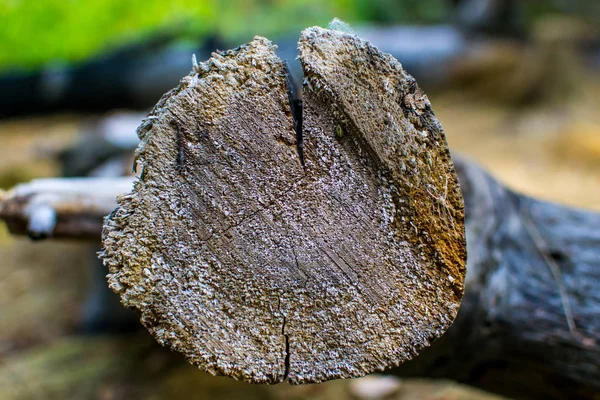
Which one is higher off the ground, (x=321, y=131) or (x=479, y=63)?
(x=479, y=63)

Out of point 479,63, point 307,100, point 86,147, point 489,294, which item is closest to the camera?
point 307,100

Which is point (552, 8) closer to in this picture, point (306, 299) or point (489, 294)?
point (489, 294)

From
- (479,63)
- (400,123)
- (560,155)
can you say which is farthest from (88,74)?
(400,123)

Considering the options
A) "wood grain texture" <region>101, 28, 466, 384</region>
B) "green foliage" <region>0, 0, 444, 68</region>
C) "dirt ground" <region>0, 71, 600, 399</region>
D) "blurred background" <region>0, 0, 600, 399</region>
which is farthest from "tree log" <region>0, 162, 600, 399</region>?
"green foliage" <region>0, 0, 444, 68</region>

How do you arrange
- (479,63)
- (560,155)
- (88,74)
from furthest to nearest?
(479,63)
(88,74)
(560,155)

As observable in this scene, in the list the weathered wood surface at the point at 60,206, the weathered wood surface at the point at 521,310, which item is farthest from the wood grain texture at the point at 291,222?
the weathered wood surface at the point at 60,206

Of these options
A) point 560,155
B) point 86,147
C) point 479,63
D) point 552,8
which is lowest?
point 86,147

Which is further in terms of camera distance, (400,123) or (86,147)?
(86,147)

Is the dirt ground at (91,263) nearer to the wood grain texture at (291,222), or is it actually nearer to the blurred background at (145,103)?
the blurred background at (145,103)

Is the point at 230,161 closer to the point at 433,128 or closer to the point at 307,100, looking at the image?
the point at 307,100
